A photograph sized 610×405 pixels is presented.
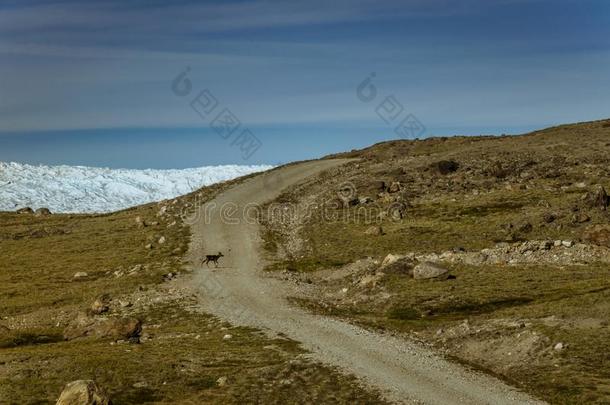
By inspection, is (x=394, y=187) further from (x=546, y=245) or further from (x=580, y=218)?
(x=546, y=245)

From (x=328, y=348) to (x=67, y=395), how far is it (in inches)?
583

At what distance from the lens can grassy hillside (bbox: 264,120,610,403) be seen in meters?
32.5

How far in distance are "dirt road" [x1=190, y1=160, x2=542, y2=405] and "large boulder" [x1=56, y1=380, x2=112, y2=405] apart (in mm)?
11941

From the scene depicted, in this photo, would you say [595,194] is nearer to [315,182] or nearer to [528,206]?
[528,206]

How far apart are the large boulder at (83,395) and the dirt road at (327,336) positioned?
11.9 metres

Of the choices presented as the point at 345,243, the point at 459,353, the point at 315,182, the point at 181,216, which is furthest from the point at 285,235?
the point at 459,353

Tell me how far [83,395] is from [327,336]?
16071 millimetres

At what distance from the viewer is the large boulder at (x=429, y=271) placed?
4959cm

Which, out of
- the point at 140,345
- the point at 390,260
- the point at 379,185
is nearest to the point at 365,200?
the point at 379,185

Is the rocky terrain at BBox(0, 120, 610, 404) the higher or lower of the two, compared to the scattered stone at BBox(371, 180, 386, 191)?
lower

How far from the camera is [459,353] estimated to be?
33.3m

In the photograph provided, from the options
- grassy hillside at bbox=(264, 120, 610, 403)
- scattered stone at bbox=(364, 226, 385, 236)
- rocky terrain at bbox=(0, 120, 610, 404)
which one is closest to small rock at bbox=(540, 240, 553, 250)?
grassy hillside at bbox=(264, 120, 610, 403)

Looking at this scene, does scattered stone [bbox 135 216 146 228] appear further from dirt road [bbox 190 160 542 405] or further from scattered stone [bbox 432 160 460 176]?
scattered stone [bbox 432 160 460 176]

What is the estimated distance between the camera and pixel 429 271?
49844 mm
